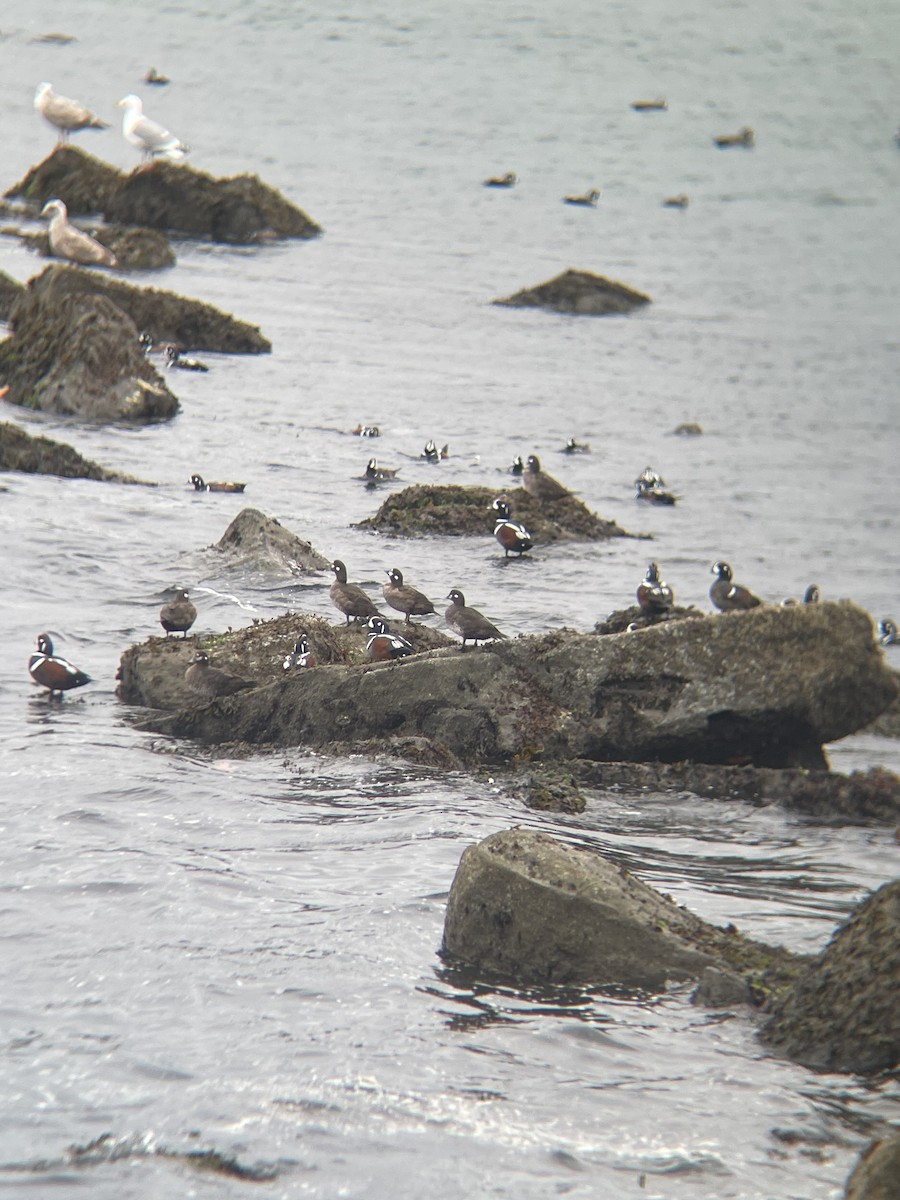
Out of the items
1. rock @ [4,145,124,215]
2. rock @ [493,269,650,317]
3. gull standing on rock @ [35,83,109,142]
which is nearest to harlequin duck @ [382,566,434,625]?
rock @ [493,269,650,317]

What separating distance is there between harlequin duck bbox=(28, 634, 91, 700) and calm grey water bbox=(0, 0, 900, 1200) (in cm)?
21

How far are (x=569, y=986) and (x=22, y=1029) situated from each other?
2.68 metres

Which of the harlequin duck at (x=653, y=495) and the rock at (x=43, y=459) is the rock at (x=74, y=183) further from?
the rock at (x=43, y=459)

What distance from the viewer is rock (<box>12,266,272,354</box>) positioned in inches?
1116

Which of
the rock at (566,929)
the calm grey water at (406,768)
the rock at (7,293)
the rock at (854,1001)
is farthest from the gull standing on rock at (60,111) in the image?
the rock at (854,1001)

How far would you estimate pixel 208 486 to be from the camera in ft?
66.6

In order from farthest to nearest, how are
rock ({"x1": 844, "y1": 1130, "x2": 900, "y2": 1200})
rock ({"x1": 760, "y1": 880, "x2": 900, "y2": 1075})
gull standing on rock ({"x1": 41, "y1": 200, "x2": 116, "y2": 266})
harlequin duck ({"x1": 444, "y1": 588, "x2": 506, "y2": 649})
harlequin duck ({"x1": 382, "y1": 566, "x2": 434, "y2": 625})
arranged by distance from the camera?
gull standing on rock ({"x1": 41, "y1": 200, "x2": 116, "y2": 266})
harlequin duck ({"x1": 382, "y1": 566, "x2": 434, "y2": 625})
harlequin duck ({"x1": 444, "y1": 588, "x2": 506, "y2": 649})
rock ({"x1": 760, "y1": 880, "x2": 900, "y2": 1075})
rock ({"x1": 844, "y1": 1130, "x2": 900, "y2": 1200})

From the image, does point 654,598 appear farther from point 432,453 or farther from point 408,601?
point 432,453

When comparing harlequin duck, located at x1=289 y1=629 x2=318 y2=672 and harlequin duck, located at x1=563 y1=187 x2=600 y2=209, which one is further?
harlequin duck, located at x1=563 y1=187 x2=600 y2=209

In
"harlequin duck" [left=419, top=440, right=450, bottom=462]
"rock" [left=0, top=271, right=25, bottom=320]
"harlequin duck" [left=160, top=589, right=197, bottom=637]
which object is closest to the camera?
"harlequin duck" [left=160, top=589, right=197, bottom=637]

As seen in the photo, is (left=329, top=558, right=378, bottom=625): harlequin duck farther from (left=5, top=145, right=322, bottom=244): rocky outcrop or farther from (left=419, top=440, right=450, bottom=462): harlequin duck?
(left=5, top=145, right=322, bottom=244): rocky outcrop

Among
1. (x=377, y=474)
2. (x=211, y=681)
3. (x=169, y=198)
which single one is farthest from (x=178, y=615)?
(x=169, y=198)

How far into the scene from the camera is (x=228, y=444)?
76.0ft

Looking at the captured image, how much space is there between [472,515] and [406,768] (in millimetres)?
9016
